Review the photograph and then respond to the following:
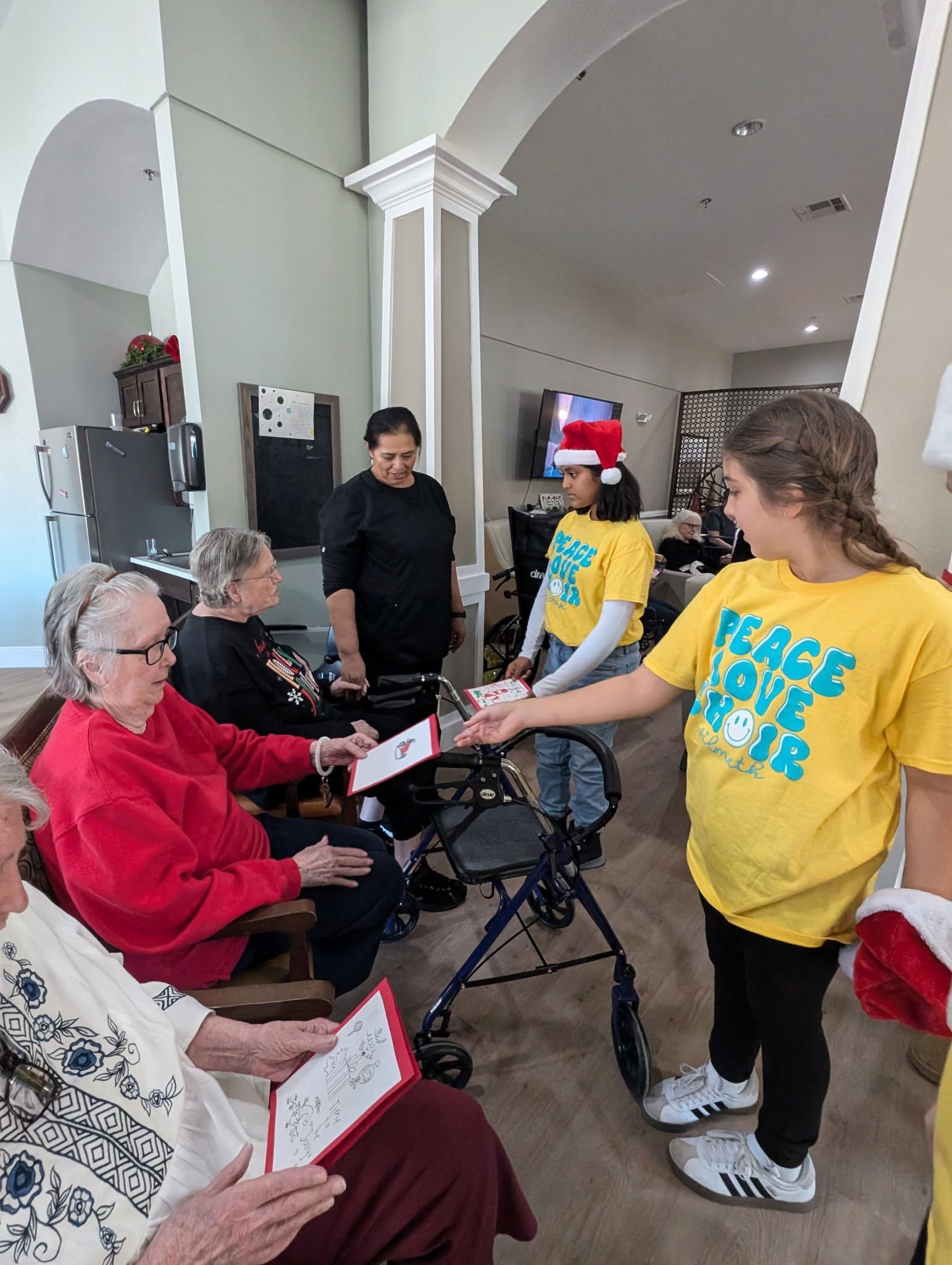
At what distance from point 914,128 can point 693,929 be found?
216cm

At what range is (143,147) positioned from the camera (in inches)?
115

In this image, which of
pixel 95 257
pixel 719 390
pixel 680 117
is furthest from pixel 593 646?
pixel 719 390

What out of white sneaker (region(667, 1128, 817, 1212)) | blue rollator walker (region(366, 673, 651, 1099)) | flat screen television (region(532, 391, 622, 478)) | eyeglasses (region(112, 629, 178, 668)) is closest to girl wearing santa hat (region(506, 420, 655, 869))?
blue rollator walker (region(366, 673, 651, 1099))

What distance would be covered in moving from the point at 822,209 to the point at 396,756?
5128 millimetres

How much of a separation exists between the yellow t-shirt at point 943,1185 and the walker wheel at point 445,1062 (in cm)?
95

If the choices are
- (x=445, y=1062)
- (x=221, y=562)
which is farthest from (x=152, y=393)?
(x=445, y=1062)

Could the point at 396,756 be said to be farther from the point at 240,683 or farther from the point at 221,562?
the point at 221,562

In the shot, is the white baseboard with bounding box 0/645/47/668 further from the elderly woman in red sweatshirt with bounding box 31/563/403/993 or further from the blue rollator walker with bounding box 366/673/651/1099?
the blue rollator walker with bounding box 366/673/651/1099

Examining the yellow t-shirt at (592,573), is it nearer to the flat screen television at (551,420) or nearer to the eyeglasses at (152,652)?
the eyeglasses at (152,652)

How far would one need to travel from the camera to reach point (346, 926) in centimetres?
134

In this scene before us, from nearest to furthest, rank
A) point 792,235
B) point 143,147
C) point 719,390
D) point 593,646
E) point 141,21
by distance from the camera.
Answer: point 593,646 → point 141,21 → point 143,147 → point 792,235 → point 719,390

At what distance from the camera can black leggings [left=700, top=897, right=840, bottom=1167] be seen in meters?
0.97

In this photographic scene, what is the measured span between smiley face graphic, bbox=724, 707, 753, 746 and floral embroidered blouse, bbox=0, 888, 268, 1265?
0.91 metres

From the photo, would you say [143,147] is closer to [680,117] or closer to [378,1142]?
[680,117]
